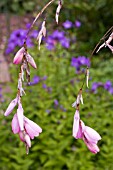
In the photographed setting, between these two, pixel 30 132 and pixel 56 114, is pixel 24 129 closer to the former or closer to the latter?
pixel 30 132

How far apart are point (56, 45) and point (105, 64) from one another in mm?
1147

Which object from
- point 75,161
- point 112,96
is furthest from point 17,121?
point 112,96

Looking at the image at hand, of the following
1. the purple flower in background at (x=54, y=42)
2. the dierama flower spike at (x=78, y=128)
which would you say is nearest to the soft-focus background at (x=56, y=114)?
the purple flower in background at (x=54, y=42)

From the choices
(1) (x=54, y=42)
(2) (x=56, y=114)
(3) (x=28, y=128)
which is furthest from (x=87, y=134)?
(1) (x=54, y=42)

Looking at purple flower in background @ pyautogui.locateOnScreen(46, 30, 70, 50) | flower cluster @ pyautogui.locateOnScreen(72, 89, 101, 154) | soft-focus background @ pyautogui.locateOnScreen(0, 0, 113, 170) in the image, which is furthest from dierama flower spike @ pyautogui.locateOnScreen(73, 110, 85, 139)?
purple flower in background @ pyautogui.locateOnScreen(46, 30, 70, 50)

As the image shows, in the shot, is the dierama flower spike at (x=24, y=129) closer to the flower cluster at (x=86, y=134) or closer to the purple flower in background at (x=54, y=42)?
the flower cluster at (x=86, y=134)

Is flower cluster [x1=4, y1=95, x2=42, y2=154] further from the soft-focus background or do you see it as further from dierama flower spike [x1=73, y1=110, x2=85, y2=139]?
the soft-focus background

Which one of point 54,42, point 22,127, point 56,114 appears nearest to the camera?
point 22,127

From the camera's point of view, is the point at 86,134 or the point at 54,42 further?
the point at 54,42

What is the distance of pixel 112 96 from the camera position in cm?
308

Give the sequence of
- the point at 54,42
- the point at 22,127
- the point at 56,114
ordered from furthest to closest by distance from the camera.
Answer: the point at 54,42 < the point at 56,114 < the point at 22,127

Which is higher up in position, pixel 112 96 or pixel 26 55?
pixel 26 55

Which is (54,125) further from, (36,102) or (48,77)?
(48,77)

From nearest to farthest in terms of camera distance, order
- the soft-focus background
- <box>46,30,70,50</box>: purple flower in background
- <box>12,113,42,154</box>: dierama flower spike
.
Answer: <box>12,113,42,154</box>: dierama flower spike < the soft-focus background < <box>46,30,70,50</box>: purple flower in background
